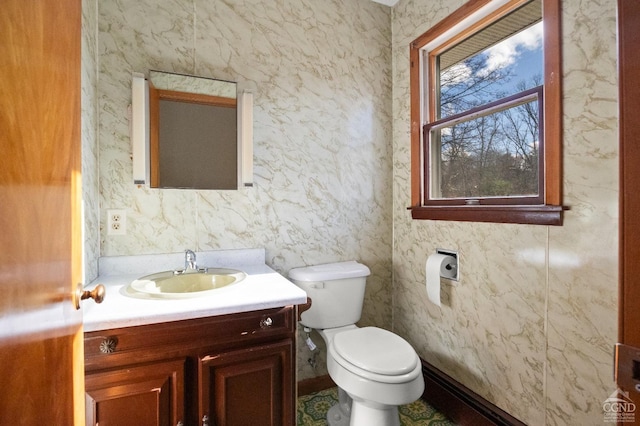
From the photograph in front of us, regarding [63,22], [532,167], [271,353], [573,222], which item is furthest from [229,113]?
[573,222]

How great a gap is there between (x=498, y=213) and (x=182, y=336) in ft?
4.66

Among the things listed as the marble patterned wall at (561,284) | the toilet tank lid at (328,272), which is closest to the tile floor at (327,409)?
the marble patterned wall at (561,284)

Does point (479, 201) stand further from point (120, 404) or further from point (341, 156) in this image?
point (120, 404)

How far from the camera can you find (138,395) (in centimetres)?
100

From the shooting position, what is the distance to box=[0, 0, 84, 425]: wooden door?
431mm

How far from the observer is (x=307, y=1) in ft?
6.10

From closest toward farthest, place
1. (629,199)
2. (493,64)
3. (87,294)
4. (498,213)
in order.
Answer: (629,199)
(87,294)
(498,213)
(493,64)

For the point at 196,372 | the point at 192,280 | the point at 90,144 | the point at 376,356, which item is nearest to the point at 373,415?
the point at 376,356

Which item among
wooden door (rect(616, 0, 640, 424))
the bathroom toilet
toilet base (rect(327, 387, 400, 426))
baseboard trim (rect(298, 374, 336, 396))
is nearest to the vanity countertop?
the bathroom toilet

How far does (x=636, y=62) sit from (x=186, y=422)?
1486 millimetres

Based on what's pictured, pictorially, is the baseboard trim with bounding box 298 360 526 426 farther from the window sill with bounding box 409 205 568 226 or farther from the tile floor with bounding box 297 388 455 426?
the window sill with bounding box 409 205 568 226

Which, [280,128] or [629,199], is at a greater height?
[280,128]

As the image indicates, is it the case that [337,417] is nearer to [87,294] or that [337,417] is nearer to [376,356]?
[376,356]

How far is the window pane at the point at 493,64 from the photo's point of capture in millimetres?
1353
